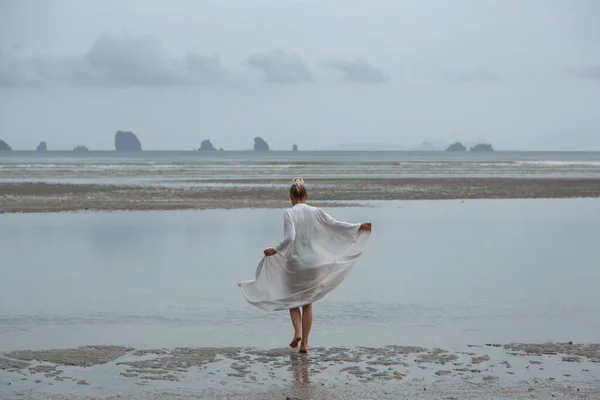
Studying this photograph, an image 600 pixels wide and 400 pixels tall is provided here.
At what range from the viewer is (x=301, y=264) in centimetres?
983

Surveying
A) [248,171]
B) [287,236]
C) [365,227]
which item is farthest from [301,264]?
[248,171]

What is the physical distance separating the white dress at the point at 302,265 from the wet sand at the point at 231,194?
20411 millimetres

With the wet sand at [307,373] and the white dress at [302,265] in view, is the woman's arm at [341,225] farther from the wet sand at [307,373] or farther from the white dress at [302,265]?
the wet sand at [307,373]

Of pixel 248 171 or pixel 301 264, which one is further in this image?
pixel 248 171

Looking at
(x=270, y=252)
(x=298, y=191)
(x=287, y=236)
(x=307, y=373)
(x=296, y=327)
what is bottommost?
(x=307, y=373)

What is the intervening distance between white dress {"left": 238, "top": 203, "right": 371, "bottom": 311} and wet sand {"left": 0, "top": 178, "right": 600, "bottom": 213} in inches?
804

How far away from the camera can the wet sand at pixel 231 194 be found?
31.8 metres

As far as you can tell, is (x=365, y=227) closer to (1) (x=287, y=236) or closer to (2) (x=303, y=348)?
(1) (x=287, y=236)

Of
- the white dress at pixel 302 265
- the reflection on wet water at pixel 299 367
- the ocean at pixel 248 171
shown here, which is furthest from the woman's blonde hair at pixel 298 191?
the ocean at pixel 248 171

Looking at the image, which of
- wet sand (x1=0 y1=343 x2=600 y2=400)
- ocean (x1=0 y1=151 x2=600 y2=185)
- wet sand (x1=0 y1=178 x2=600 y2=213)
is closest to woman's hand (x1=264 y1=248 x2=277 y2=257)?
wet sand (x1=0 y1=343 x2=600 y2=400)

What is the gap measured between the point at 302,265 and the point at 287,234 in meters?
0.41

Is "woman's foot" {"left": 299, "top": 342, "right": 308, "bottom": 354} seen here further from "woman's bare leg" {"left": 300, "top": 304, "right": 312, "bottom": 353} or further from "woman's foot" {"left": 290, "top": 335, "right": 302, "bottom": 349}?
"woman's foot" {"left": 290, "top": 335, "right": 302, "bottom": 349}

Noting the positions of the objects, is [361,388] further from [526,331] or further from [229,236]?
[229,236]

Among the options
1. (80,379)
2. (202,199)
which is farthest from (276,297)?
(202,199)
